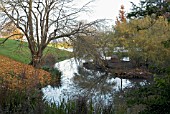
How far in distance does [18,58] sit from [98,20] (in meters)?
9.55

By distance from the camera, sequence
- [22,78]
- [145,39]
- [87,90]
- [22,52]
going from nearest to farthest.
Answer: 1. [22,78]
2. [87,90]
3. [145,39]
4. [22,52]

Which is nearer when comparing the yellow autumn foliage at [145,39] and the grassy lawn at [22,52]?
the yellow autumn foliage at [145,39]

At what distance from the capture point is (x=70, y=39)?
63.2ft

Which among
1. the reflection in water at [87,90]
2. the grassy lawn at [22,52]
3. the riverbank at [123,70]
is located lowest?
the reflection in water at [87,90]

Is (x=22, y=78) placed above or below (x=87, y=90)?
above

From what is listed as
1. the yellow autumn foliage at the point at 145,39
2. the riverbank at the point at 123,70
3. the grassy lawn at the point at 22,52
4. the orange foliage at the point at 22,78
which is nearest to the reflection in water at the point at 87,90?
the orange foliage at the point at 22,78

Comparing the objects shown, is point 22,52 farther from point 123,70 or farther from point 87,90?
point 87,90

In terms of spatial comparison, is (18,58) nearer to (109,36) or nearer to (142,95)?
(109,36)

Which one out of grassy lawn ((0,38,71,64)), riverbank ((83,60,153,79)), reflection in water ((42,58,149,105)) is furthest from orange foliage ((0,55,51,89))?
riverbank ((83,60,153,79))

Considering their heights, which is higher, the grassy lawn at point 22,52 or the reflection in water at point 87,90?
the grassy lawn at point 22,52

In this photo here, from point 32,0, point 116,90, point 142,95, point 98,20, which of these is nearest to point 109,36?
point 98,20

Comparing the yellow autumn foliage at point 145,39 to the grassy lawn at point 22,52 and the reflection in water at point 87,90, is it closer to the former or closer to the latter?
the reflection in water at point 87,90

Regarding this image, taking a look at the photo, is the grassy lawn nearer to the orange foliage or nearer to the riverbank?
the orange foliage

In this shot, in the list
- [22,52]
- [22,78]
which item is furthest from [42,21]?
[22,78]
